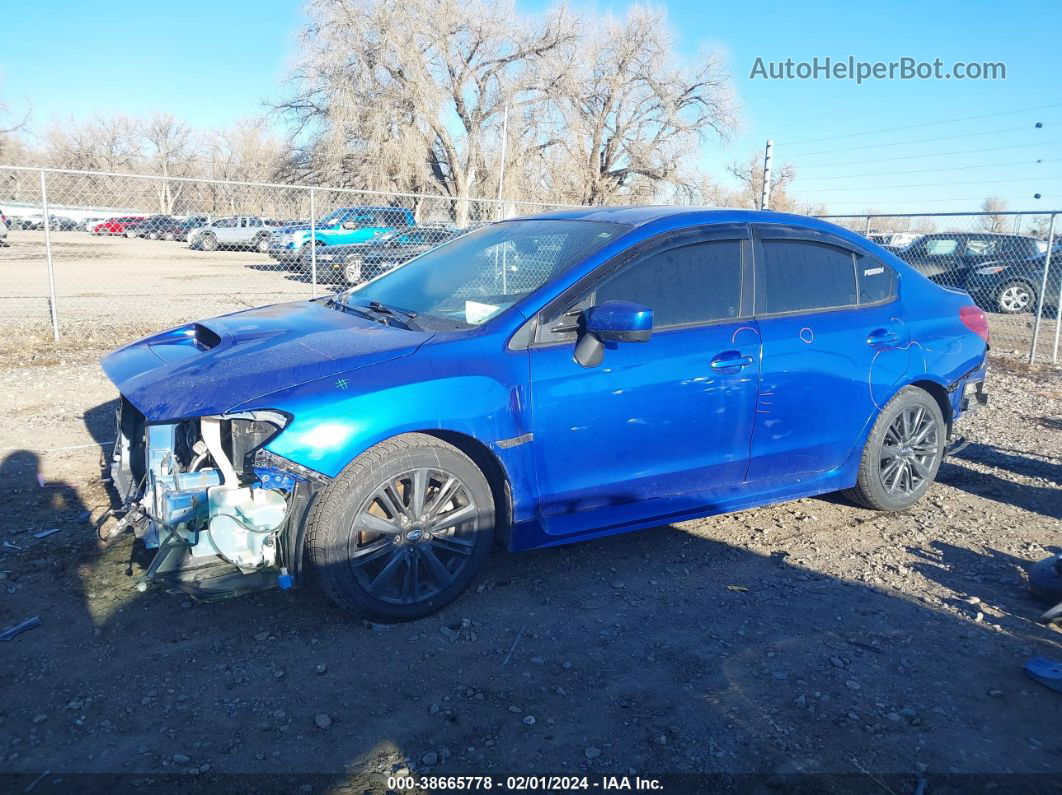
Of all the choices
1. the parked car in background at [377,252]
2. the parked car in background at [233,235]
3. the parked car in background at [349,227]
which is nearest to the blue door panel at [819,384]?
the parked car in background at [377,252]

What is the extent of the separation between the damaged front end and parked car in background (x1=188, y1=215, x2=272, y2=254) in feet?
45.4

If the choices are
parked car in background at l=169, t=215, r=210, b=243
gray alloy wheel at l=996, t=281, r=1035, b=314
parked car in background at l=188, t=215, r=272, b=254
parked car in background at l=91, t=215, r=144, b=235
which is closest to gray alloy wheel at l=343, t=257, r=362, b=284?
parked car in background at l=188, t=215, r=272, b=254

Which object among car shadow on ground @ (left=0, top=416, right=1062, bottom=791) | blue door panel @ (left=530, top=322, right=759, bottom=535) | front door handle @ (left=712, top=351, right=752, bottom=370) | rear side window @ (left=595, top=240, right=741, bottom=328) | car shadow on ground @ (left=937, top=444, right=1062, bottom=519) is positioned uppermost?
rear side window @ (left=595, top=240, right=741, bottom=328)

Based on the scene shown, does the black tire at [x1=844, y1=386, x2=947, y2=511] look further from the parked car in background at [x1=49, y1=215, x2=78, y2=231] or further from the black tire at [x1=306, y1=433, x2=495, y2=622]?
the parked car in background at [x1=49, y1=215, x2=78, y2=231]

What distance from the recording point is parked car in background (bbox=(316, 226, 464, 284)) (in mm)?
14117

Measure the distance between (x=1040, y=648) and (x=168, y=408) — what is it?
374 cm

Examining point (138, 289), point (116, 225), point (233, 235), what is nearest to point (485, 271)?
point (116, 225)

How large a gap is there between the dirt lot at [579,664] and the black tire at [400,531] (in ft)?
0.51

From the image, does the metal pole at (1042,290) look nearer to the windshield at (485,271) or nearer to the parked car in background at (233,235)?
the windshield at (485,271)

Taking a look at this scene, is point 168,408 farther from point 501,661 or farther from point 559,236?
→ point 559,236

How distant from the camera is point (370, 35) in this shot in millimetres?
29641

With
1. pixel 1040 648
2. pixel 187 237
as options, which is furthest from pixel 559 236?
pixel 187 237

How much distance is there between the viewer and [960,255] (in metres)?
14.9

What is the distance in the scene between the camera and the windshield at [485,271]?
386 centimetres
